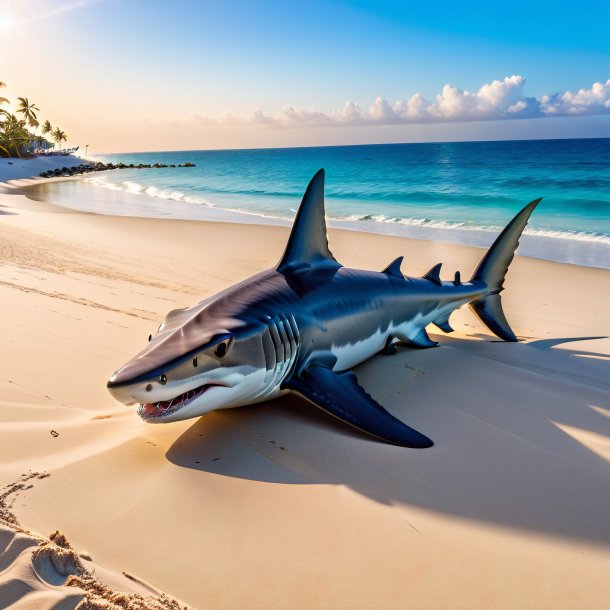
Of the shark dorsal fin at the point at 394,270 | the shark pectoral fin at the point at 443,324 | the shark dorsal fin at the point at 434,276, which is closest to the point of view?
the shark dorsal fin at the point at 394,270

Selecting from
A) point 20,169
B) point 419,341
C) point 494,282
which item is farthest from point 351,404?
point 20,169

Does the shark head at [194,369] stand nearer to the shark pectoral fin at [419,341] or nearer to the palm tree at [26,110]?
the shark pectoral fin at [419,341]

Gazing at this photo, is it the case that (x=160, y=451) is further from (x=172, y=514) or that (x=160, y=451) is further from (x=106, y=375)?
(x=106, y=375)

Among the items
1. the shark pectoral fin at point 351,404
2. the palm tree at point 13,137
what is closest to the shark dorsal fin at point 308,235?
the shark pectoral fin at point 351,404

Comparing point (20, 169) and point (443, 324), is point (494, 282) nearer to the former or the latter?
point (443, 324)

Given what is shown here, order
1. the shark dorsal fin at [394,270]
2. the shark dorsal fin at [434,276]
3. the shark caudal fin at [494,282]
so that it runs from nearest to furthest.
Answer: the shark dorsal fin at [394,270] < the shark dorsal fin at [434,276] < the shark caudal fin at [494,282]

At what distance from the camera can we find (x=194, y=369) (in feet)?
8.05

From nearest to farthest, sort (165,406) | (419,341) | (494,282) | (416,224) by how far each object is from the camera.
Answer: (165,406)
(419,341)
(494,282)
(416,224)

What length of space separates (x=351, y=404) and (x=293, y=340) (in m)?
0.53

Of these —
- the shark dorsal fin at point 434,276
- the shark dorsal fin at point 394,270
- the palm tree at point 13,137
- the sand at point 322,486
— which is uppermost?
the palm tree at point 13,137

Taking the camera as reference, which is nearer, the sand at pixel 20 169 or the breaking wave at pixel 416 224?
the breaking wave at pixel 416 224

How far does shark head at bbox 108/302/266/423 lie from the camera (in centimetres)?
231

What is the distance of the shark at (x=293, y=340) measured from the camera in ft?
8.02

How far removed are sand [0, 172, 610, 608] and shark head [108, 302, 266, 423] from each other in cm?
25
